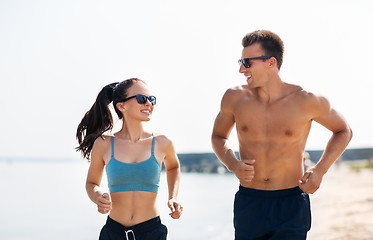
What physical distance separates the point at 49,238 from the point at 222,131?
14.9 m

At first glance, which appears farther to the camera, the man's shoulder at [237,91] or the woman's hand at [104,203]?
the man's shoulder at [237,91]

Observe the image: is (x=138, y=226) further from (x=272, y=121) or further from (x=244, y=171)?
(x=272, y=121)

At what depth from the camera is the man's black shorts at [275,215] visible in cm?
427

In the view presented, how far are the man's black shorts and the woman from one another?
593 millimetres

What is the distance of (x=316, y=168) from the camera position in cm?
422

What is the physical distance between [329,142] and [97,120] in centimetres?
187

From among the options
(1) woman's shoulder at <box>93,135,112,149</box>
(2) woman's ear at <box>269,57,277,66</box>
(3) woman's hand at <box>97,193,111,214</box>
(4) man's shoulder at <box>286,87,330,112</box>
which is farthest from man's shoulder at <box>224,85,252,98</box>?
(3) woman's hand at <box>97,193,111,214</box>

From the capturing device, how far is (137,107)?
14.6 ft

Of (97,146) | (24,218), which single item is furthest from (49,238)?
(97,146)

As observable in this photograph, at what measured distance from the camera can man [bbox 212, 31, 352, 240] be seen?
170 inches

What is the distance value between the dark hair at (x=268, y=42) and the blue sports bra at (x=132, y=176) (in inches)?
47.8

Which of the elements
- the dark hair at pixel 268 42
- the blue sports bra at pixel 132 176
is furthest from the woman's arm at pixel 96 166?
the dark hair at pixel 268 42

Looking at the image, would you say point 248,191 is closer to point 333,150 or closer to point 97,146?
point 333,150

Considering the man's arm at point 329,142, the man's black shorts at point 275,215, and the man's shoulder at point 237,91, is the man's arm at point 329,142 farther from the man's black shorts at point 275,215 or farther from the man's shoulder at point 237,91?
the man's shoulder at point 237,91
